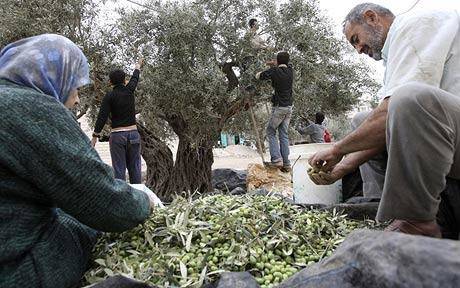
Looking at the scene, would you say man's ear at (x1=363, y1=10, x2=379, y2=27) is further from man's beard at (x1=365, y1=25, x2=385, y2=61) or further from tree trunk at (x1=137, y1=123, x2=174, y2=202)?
tree trunk at (x1=137, y1=123, x2=174, y2=202)

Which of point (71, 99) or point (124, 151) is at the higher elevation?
point (71, 99)

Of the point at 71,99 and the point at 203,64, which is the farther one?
the point at 203,64

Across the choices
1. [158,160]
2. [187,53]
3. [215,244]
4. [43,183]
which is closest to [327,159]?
[215,244]

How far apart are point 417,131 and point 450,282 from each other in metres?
1.23

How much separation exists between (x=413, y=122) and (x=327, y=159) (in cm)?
68

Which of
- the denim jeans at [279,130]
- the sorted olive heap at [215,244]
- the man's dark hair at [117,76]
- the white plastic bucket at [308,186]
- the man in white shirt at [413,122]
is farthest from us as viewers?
the denim jeans at [279,130]

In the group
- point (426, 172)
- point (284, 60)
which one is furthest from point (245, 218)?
point (284, 60)

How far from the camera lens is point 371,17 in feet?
9.18

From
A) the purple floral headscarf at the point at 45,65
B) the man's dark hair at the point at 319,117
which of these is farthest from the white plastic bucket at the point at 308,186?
the man's dark hair at the point at 319,117

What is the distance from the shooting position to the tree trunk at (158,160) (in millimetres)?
10018

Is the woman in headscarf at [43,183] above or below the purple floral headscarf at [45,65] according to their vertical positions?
below

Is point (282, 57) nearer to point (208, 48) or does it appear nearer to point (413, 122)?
point (208, 48)

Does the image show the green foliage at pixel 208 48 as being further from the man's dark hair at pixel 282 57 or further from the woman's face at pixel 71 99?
the woman's face at pixel 71 99

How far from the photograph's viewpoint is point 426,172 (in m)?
1.96
